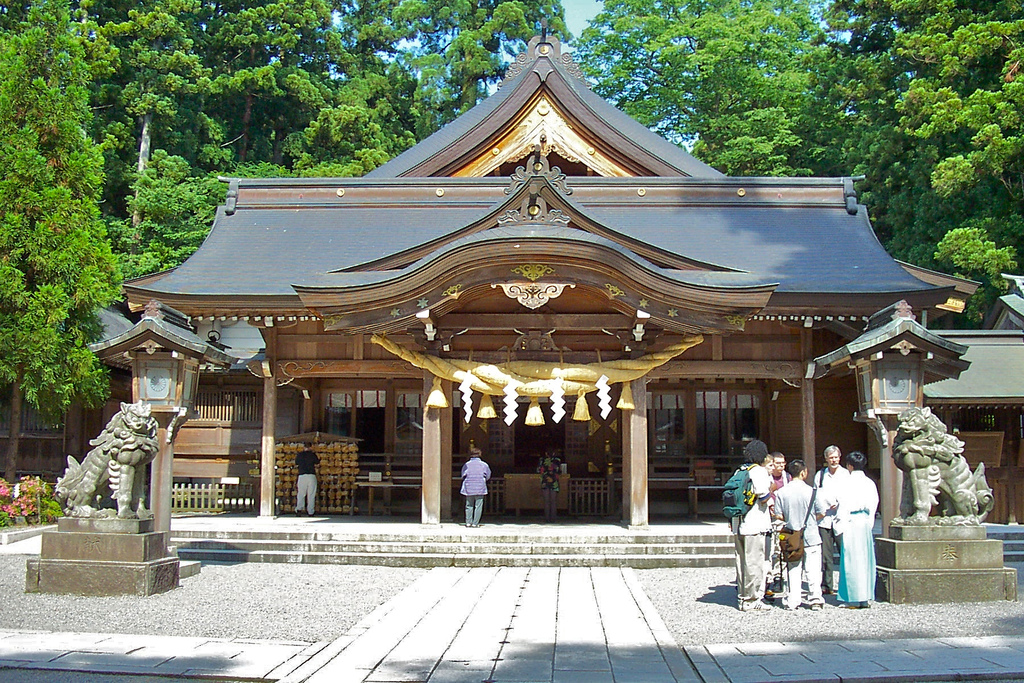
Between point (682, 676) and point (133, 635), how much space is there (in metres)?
4.11

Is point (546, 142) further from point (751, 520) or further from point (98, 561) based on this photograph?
point (98, 561)

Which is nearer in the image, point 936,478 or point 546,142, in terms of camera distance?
point 936,478

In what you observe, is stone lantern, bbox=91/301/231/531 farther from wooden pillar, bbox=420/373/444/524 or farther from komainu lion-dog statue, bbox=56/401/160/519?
wooden pillar, bbox=420/373/444/524

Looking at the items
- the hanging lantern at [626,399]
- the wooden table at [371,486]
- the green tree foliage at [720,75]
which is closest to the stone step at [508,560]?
the hanging lantern at [626,399]

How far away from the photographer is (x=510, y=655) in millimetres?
6215

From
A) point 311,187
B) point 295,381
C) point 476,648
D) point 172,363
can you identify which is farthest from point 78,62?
point 476,648

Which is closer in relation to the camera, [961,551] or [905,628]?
[905,628]

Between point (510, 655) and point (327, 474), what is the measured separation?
9332 mm

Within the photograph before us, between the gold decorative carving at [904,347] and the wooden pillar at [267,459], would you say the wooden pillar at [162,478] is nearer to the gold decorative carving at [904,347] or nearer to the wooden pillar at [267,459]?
the wooden pillar at [267,459]

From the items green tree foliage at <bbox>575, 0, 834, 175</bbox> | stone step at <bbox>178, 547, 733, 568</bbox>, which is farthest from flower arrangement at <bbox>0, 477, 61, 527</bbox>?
green tree foliage at <bbox>575, 0, 834, 175</bbox>

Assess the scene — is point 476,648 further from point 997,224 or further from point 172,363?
point 997,224

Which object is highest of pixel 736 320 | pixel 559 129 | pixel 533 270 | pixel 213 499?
pixel 559 129

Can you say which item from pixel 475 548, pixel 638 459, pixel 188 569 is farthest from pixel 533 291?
pixel 188 569

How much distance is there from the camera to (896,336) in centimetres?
894
